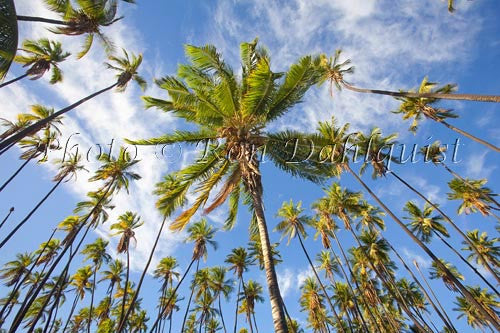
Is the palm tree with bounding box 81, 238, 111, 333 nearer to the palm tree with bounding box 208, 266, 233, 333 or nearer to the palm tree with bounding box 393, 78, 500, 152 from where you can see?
the palm tree with bounding box 208, 266, 233, 333

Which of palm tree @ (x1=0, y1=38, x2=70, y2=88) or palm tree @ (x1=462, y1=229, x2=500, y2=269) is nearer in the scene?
palm tree @ (x1=0, y1=38, x2=70, y2=88)

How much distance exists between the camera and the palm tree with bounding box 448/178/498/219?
78.5 feet

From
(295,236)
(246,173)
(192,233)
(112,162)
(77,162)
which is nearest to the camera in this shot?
(246,173)

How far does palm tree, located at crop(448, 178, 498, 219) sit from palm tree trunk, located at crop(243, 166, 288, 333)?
22513mm

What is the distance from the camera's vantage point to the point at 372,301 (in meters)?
31.3

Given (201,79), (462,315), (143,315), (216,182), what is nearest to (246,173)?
(216,182)

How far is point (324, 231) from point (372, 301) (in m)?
11.6

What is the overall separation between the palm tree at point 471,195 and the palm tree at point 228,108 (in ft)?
71.7

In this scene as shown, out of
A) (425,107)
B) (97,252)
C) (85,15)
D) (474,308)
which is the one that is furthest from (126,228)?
(474,308)

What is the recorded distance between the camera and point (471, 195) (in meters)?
24.7

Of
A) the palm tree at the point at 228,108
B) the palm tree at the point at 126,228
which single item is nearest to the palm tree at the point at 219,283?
the palm tree at the point at 126,228

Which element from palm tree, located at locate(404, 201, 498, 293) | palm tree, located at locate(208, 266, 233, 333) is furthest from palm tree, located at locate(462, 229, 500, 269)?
palm tree, located at locate(208, 266, 233, 333)

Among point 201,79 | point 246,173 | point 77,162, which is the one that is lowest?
point 246,173

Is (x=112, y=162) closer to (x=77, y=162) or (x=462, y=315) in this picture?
(x=77, y=162)
